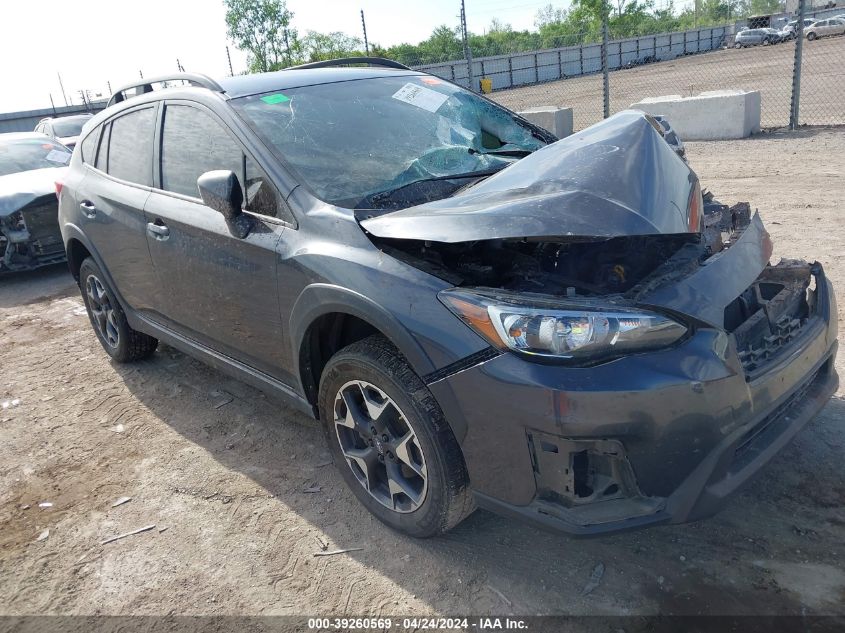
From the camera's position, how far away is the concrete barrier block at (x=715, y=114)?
10.4 metres

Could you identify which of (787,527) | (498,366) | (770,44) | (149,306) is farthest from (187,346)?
(770,44)

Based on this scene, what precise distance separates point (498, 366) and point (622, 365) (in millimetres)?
385

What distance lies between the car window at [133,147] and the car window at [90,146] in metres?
0.27

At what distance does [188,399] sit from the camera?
435cm

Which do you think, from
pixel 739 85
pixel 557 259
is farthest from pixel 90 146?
pixel 739 85

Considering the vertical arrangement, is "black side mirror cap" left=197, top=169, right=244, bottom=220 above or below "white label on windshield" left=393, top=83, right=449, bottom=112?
below

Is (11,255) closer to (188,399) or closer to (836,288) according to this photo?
(188,399)

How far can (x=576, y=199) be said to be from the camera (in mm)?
2377

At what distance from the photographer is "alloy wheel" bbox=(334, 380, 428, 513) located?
2619 millimetres

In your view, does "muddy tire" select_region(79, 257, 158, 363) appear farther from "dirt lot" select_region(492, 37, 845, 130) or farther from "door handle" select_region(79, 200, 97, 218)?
"dirt lot" select_region(492, 37, 845, 130)

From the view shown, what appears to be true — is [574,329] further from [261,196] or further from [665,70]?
[665,70]

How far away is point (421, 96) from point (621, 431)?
7.87 ft

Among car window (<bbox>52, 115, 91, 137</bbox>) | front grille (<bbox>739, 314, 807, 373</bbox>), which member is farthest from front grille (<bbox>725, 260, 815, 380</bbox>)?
car window (<bbox>52, 115, 91, 137</bbox>)

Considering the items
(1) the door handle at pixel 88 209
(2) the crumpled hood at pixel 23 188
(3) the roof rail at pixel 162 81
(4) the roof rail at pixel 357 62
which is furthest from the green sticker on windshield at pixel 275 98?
(2) the crumpled hood at pixel 23 188
